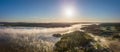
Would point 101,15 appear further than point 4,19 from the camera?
No

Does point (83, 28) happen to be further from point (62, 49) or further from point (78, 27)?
point (62, 49)

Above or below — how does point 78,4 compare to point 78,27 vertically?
above

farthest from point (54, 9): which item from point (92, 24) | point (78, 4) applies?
point (92, 24)

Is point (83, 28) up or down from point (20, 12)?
down

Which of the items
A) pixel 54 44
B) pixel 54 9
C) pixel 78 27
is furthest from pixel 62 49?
pixel 54 9

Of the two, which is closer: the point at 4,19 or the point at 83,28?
the point at 83,28

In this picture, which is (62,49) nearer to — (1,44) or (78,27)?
(78,27)

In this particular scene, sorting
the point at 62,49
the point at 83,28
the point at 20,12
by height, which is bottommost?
the point at 62,49

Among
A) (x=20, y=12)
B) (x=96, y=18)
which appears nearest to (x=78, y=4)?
(x=96, y=18)
